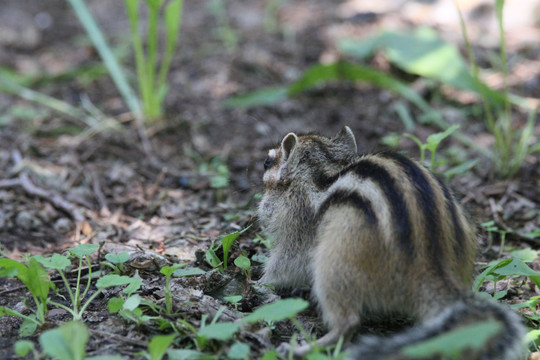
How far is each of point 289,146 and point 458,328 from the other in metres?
1.53

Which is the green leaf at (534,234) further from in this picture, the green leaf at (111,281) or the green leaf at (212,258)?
the green leaf at (111,281)

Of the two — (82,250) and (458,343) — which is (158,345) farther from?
(458,343)

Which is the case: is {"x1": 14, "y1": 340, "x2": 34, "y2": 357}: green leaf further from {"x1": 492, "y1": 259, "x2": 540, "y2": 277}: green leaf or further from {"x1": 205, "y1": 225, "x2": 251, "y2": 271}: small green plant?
{"x1": 492, "y1": 259, "x2": 540, "y2": 277}: green leaf

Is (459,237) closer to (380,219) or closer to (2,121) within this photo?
(380,219)

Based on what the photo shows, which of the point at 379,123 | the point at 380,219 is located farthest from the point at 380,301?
the point at 379,123

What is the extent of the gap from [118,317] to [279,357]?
82 cm

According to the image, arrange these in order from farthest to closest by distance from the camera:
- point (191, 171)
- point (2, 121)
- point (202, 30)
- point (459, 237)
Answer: point (202, 30) < point (2, 121) < point (191, 171) < point (459, 237)

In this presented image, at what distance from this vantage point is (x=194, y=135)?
5.57 meters

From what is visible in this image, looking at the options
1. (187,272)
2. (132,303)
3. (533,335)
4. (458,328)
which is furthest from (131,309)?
(533,335)

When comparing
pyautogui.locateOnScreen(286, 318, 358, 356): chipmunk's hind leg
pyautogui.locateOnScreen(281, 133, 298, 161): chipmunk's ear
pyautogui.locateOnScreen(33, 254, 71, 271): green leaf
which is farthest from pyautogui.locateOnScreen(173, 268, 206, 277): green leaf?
pyautogui.locateOnScreen(281, 133, 298, 161): chipmunk's ear

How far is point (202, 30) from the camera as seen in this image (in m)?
8.30

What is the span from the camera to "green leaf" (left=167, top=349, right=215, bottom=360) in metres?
2.38

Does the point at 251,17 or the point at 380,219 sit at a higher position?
the point at 251,17

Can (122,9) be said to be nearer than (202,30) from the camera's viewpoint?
No
